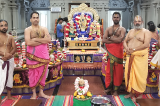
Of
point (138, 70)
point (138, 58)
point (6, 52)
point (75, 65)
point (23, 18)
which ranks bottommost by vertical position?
point (75, 65)

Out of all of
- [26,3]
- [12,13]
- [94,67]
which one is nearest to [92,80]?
[94,67]

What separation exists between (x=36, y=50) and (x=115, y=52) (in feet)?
5.51

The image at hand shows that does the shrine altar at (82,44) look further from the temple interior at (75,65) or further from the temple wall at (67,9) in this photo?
the temple wall at (67,9)

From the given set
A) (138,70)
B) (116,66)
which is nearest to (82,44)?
(116,66)

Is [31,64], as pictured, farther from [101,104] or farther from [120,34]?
[120,34]

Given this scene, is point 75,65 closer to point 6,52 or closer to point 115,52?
point 115,52

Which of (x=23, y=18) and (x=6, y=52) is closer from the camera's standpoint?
(x=6, y=52)

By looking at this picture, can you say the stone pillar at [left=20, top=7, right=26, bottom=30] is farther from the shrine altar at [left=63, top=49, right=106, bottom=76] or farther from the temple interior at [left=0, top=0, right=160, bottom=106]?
the shrine altar at [left=63, top=49, right=106, bottom=76]

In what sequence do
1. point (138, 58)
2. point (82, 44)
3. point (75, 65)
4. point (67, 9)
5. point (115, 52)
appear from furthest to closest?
1. point (67, 9)
2. point (82, 44)
3. point (75, 65)
4. point (115, 52)
5. point (138, 58)

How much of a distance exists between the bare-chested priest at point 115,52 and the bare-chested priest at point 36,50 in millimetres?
1366

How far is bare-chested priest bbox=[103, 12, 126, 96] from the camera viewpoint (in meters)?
3.85

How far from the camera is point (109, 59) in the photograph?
13.1 feet

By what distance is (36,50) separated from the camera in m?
3.55

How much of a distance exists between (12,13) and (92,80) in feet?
21.4
